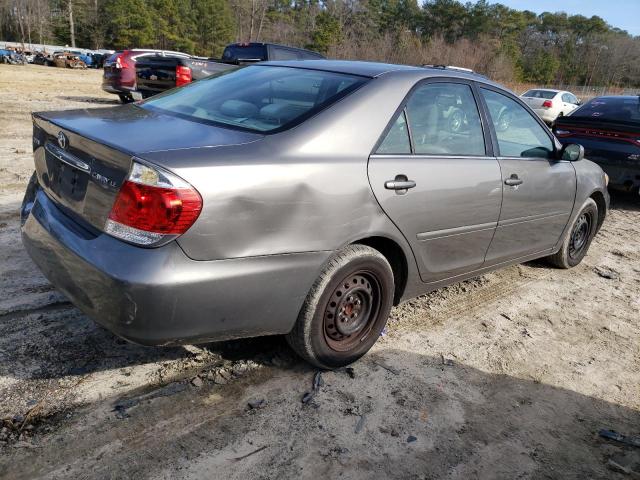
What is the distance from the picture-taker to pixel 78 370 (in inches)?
107

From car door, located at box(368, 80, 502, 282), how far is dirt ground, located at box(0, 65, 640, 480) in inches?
24.3

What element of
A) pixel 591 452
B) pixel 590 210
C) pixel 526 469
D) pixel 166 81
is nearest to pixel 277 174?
pixel 526 469

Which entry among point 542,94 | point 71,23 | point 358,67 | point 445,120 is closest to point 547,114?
point 542,94

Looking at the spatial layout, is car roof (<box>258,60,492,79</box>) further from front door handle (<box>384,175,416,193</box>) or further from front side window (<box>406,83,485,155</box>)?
front door handle (<box>384,175,416,193</box>)

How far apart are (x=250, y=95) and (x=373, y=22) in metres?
79.4

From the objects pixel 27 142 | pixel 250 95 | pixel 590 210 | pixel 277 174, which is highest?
pixel 250 95

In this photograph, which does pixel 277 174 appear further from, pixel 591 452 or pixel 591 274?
Answer: pixel 591 274

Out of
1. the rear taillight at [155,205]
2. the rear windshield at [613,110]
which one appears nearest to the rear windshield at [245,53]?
the rear windshield at [613,110]

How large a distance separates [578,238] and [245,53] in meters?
9.21

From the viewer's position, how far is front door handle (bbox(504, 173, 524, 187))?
11.8ft

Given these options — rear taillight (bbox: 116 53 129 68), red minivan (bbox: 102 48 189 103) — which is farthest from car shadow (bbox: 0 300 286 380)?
rear taillight (bbox: 116 53 129 68)

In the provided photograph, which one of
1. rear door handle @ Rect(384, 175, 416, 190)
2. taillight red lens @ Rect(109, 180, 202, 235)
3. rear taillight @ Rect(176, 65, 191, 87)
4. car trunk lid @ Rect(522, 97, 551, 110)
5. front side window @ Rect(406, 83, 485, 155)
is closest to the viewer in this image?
taillight red lens @ Rect(109, 180, 202, 235)

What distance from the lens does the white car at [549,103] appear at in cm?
1934

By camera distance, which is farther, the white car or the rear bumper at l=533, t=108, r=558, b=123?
the white car
